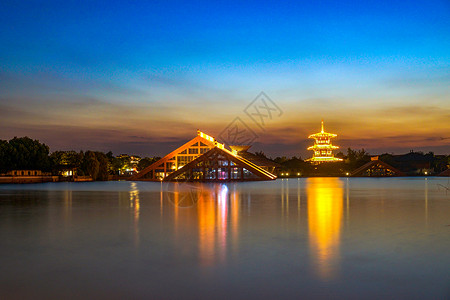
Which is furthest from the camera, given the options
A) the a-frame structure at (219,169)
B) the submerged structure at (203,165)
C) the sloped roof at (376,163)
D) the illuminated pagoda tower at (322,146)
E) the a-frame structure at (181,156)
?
the illuminated pagoda tower at (322,146)

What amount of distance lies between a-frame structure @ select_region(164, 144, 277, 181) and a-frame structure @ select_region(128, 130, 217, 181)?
214 centimetres

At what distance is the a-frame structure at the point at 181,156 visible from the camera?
6950 cm

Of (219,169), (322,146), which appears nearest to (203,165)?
(219,169)

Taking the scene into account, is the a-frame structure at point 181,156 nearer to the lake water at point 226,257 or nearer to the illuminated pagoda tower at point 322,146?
the lake water at point 226,257

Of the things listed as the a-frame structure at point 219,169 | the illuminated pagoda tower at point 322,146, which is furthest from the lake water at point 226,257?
Result: the illuminated pagoda tower at point 322,146

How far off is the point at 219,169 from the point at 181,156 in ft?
22.5

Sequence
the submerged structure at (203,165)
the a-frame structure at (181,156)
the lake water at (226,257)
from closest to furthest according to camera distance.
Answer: the lake water at (226,257) → the submerged structure at (203,165) → the a-frame structure at (181,156)

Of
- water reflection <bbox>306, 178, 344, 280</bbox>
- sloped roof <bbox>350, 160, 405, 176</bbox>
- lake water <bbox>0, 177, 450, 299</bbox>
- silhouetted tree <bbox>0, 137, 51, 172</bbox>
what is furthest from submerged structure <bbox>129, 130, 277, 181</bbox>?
lake water <bbox>0, 177, 450, 299</bbox>

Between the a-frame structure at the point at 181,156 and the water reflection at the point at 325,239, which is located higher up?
the a-frame structure at the point at 181,156

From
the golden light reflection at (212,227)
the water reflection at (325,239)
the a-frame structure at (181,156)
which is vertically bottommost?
the water reflection at (325,239)

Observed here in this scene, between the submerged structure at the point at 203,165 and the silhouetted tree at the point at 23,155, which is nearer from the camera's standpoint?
the submerged structure at the point at 203,165

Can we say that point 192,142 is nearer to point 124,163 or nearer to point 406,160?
point 124,163

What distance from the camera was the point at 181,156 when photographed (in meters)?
71.1

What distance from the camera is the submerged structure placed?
6662 centimetres
